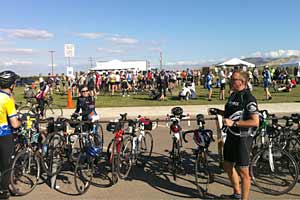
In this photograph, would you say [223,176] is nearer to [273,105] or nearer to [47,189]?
[47,189]

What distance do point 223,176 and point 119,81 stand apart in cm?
1948

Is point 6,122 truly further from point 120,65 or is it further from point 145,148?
point 120,65

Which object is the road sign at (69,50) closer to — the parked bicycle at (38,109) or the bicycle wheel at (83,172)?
the parked bicycle at (38,109)

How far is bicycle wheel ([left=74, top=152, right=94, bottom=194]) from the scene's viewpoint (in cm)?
533

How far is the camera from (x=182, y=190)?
5.33m

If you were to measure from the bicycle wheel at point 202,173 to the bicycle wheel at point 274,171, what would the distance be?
730 millimetres

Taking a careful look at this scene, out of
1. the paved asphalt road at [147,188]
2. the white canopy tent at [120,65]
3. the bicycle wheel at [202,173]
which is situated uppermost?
the white canopy tent at [120,65]

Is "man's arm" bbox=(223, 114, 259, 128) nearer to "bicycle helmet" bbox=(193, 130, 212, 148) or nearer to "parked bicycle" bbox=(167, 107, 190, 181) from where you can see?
"bicycle helmet" bbox=(193, 130, 212, 148)

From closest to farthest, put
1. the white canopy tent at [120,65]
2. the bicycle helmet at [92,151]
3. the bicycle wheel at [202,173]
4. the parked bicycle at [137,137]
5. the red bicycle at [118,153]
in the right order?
the bicycle wheel at [202,173] < the bicycle helmet at [92,151] < the red bicycle at [118,153] < the parked bicycle at [137,137] < the white canopy tent at [120,65]

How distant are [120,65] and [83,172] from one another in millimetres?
33259

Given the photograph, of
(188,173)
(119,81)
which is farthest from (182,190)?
(119,81)

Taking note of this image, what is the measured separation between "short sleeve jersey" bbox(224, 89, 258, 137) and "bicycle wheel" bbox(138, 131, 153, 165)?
2.58 meters

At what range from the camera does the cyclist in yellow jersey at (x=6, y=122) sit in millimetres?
4566

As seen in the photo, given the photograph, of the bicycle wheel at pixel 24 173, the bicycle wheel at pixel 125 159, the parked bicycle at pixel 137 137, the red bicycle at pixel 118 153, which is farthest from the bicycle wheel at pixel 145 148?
the bicycle wheel at pixel 24 173
